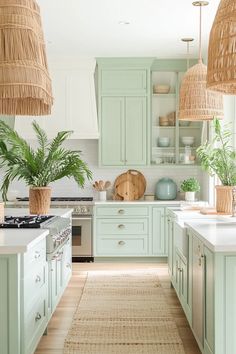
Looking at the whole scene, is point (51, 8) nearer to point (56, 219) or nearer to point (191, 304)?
point (56, 219)

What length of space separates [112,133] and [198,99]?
2890 mm

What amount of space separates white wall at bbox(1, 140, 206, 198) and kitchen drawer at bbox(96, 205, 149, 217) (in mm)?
626

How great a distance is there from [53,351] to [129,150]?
4015 mm

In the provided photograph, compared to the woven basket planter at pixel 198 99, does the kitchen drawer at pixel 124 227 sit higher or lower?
lower

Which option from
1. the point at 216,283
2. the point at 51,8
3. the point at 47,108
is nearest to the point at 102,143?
the point at 51,8

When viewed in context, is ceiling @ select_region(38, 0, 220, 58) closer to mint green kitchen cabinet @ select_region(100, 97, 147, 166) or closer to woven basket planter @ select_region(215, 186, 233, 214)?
mint green kitchen cabinet @ select_region(100, 97, 147, 166)

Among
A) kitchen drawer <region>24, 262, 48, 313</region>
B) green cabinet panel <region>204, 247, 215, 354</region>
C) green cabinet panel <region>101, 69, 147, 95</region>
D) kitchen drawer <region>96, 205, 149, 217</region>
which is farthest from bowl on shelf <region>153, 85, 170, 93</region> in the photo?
green cabinet panel <region>204, 247, 215, 354</region>

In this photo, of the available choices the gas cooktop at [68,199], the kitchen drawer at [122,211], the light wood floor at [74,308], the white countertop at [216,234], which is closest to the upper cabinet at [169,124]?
the kitchen drawer at [122,211]

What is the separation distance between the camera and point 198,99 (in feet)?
15.7

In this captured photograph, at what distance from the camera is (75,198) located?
7.75m

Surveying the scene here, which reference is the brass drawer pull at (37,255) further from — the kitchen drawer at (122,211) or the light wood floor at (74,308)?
the kitchen drawer at (122,211)

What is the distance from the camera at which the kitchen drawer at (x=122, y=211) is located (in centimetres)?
739

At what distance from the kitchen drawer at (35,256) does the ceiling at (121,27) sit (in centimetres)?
244

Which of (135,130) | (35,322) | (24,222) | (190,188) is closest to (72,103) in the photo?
(135,130)
